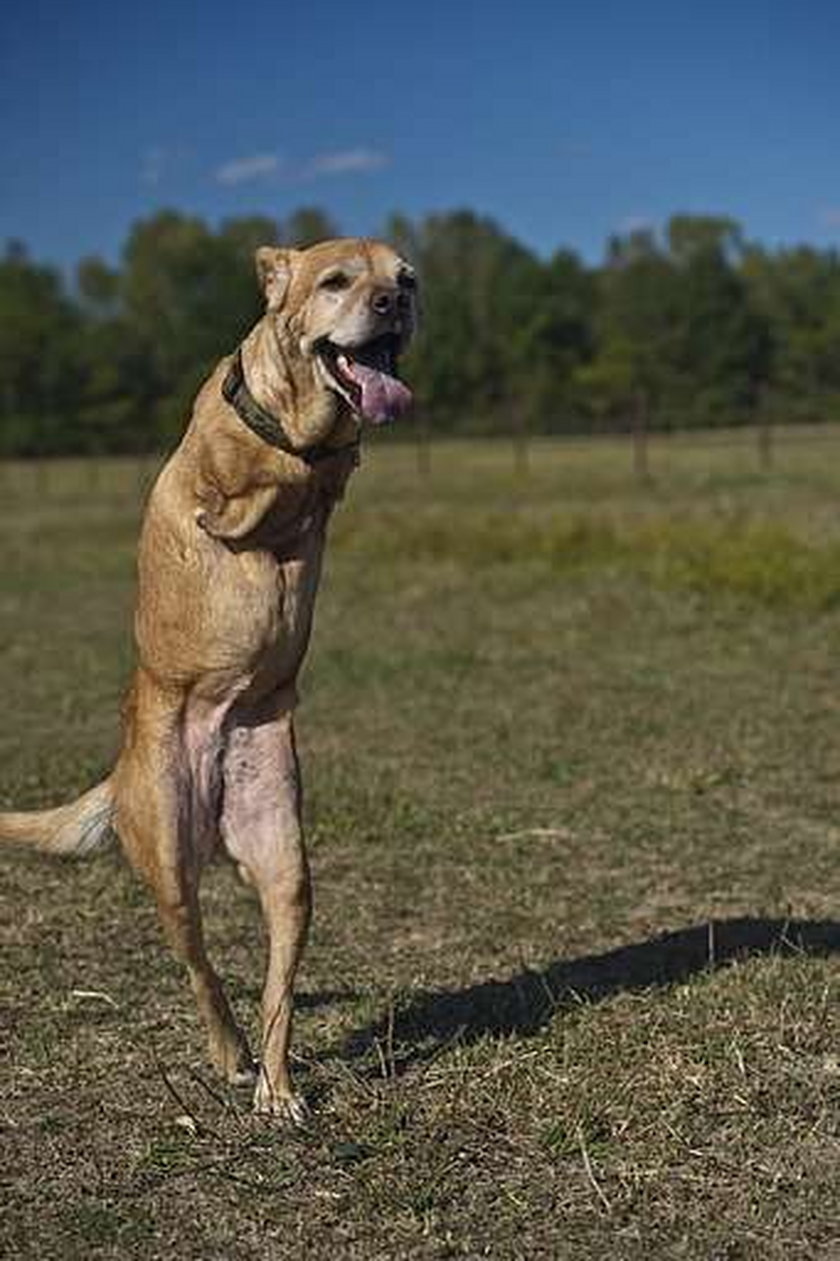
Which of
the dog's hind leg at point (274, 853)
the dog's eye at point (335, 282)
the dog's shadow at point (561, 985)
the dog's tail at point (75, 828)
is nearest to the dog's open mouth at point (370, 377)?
the dog's eye at point (335, 282)

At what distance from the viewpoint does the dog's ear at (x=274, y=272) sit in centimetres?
412

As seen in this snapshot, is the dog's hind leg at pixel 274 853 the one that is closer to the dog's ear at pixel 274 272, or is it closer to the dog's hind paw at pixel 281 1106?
the dog's hind paw at pixel 281 1106

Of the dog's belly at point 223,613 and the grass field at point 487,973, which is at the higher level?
the dog's belly at point 223,613

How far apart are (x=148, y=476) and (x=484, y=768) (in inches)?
1356

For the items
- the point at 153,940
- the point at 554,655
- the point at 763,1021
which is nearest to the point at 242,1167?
the point at 763,1021

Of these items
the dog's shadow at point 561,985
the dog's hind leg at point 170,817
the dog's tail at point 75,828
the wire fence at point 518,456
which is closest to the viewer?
the dog's hind leg at point 170,817

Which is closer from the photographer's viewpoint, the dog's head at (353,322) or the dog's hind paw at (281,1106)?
the dog's head at (353,322)

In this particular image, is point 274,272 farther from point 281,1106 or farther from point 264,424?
point 281,1106

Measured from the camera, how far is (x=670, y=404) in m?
68.1

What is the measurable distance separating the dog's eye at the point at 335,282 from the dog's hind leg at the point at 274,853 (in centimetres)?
114

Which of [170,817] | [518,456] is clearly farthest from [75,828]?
[518,456]

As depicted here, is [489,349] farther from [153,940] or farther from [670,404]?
[153,940]

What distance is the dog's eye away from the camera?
394 cm

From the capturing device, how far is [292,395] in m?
4.09
